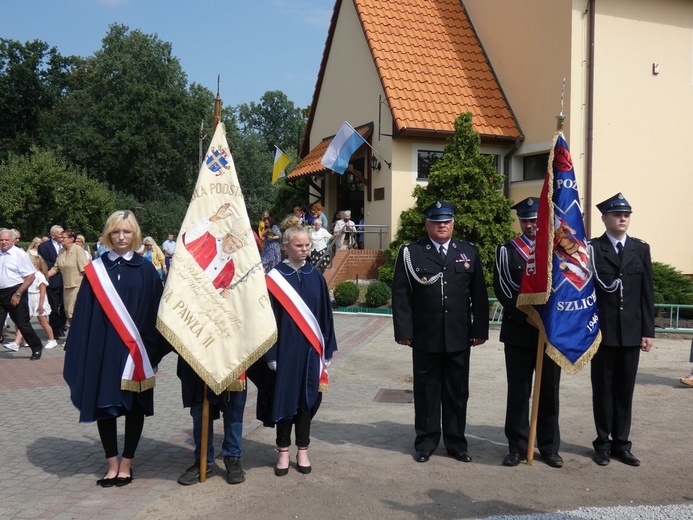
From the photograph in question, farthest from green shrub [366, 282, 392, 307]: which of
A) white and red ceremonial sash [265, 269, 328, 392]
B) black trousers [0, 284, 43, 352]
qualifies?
white and red ceremonial sash [265, 269, 328, 392]

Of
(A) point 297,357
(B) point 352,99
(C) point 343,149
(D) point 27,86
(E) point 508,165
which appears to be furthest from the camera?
(D) point 27,86

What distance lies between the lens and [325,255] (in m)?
18.3

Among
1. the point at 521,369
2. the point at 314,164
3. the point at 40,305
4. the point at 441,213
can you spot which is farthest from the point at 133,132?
the point at 521,369

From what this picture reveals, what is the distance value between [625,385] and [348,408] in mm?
2944

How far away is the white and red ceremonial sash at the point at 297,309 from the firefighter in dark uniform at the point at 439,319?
0.82 m

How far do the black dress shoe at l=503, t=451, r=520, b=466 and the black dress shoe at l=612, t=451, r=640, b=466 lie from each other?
0.84 m

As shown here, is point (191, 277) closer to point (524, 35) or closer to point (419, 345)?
point (419, 345)

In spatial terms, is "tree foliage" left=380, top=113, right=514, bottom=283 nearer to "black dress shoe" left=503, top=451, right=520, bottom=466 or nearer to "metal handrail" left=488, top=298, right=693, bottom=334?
"metal handrail" left=488, top=298, right=693, bottom=334

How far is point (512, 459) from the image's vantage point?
224 inches

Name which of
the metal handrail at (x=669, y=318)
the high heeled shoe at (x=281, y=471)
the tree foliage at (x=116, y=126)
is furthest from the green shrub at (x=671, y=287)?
the tree foliage at (x=116, y=126)

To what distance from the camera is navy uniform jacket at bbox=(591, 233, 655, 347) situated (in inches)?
229

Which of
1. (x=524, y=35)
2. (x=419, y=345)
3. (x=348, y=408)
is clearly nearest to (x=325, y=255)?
(x=524, y=35)

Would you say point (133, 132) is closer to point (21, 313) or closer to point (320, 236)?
point (320, 236)

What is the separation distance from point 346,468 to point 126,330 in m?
1.98
